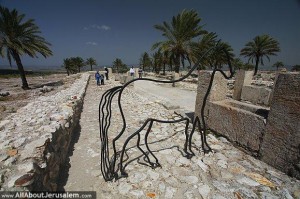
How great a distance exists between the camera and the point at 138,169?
2701mm

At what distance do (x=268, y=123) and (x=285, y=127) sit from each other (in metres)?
0.25

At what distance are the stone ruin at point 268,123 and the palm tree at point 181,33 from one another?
1127cm

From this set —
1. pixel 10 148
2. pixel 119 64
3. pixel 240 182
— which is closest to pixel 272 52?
pixel 240 182

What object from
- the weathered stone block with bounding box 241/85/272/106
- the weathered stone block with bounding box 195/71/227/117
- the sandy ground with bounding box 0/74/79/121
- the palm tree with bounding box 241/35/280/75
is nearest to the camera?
the weathered stone block with bounding box 195/71/227/117

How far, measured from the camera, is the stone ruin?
7.66ft

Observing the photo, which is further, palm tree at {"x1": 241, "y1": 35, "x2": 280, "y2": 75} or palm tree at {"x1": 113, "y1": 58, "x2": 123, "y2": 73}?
palm tree at {"x1": 113, "y1": 58, "x2": 123, "y2": 73}

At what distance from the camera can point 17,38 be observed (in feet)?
43.0

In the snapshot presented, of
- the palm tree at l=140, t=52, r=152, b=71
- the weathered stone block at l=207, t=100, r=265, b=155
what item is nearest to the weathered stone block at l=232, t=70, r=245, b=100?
the weathered stone block at l=207, t=100, r=265, b=155

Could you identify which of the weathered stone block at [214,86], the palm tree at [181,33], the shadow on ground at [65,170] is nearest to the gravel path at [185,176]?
the shadow on ground at [65,170]

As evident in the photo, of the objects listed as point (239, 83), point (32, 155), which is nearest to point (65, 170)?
point (32, 155)

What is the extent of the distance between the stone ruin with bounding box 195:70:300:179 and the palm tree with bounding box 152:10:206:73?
1127 cm

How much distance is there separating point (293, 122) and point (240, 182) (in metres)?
1.10

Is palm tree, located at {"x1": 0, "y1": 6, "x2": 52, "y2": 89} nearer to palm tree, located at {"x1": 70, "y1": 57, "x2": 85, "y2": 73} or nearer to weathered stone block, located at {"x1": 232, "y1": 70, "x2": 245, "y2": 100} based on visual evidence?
weathered stone block, located at {"x1": 232, "y1": 70, "x2": 245, "y2": 100}

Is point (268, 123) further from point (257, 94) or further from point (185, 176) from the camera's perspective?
point (257, 94)
